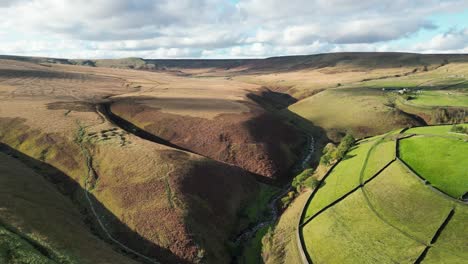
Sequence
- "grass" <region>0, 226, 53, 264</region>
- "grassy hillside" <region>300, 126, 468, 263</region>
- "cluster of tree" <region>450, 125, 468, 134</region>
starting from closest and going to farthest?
"grass" <region>0, 226, 53, 264</region>
"grassy hillside" <region>300, 126, 468, 263</region>
"cluster of tree" <region>450, 125, 468, 134</region>

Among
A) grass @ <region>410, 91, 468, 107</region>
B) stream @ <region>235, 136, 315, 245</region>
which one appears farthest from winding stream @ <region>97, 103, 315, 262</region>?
grass @ <region>410, 91, 468, 107</region>

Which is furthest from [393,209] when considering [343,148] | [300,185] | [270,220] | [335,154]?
[343,148]

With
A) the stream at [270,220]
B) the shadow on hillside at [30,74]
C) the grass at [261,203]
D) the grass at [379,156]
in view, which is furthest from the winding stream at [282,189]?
the shadow on hillside at [30,74]

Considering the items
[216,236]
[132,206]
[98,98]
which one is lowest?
[216,236]

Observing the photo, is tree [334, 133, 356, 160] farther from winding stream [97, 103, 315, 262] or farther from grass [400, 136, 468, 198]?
grass [400, 136, 468, 198]

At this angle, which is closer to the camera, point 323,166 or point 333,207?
point 333,207

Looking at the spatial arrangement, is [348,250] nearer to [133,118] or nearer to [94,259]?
[94,259]

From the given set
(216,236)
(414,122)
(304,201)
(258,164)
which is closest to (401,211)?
(304,201)

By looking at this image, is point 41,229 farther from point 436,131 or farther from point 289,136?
point 436,131

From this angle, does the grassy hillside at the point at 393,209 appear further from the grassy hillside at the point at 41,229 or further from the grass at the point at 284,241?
the grassy hillside at the point at 41,229
